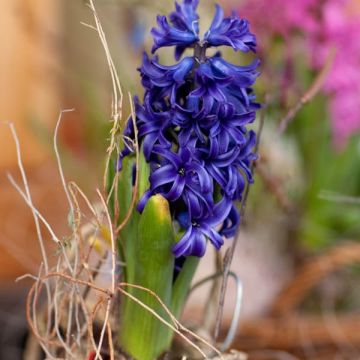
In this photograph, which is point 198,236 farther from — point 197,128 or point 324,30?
point 324,30

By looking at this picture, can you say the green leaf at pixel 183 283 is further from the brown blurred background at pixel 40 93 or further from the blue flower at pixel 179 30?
the brown blurred background at pixel 40 93

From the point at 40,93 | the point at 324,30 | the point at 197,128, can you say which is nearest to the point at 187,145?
the point at 197,128

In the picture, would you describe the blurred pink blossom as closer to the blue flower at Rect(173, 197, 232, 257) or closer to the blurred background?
the blurred background

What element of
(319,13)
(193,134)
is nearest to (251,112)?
(193,134)

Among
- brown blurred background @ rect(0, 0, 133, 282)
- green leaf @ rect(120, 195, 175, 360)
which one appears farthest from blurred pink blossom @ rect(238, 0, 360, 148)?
green leaf @ rect(120, 195, 175, 360)

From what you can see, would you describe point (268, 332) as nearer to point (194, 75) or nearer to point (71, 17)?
point (194, 75)

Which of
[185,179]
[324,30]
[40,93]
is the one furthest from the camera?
[40,93]
